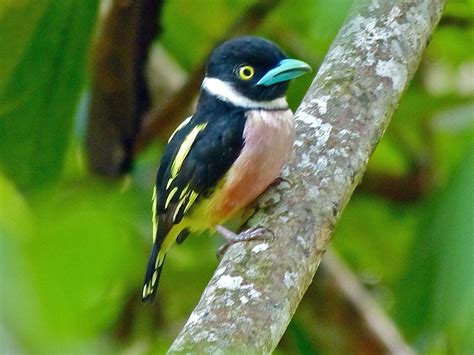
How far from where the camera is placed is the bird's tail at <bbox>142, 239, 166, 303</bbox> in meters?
2.16

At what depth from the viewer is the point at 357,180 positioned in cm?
175

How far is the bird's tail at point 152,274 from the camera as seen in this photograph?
2.16 meters

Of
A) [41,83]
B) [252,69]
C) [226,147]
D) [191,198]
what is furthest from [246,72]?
[41,83]

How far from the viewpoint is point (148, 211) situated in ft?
8.89

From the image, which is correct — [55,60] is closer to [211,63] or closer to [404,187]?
[211,63]

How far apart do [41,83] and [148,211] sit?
0.58m

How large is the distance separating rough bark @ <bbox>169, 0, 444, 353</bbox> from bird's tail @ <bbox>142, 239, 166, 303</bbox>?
43cm

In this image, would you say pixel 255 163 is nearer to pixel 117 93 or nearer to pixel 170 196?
pixel 170 196

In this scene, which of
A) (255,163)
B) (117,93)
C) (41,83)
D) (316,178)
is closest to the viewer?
(316,178)

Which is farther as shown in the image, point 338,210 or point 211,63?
point 211,63

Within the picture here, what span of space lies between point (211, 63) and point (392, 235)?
136 cm

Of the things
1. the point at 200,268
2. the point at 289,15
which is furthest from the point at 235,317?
the point at 289,15

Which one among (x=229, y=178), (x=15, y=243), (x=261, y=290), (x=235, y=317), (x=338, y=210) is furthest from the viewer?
(x=229, y=178)

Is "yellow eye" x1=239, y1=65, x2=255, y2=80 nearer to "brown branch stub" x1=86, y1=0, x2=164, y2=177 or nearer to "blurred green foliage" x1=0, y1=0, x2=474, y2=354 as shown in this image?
"blurred green foliage" x1=0, y1=0, x2=474, y2=354
